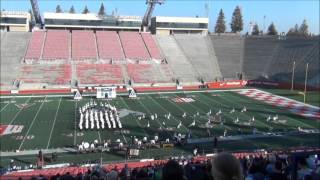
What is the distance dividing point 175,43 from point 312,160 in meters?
51.2

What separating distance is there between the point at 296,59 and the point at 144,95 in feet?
66.1

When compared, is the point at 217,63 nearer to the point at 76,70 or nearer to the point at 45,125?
the point at 76,70

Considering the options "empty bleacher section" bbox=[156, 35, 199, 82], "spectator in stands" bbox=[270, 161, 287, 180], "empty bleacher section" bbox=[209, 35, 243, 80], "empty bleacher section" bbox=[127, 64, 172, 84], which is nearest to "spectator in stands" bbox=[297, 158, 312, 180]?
"spectator in stands" bbox=[270, 161, 287, 180]

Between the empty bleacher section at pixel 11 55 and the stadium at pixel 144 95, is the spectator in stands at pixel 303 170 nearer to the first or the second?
the stadium at pixel 144 95

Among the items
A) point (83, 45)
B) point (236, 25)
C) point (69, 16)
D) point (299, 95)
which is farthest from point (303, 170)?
point (236, 25)

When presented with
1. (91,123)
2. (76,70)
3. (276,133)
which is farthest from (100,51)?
(276,133)

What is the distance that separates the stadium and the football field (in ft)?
0.26

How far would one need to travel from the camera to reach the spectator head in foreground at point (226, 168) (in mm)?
3111

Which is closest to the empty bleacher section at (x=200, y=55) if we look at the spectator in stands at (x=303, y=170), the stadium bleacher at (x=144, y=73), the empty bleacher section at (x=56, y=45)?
the stadium bleacher at (x=144, y=73)

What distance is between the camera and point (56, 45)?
5294 centimetres

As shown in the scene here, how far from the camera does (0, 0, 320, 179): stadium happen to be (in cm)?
2078

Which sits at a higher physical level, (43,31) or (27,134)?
(43,31)

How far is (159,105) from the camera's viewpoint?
34.0m

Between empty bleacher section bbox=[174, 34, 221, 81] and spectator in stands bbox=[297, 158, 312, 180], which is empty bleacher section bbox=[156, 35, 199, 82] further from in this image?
spectator in stands bbox=[297, 158, 312, 180]
